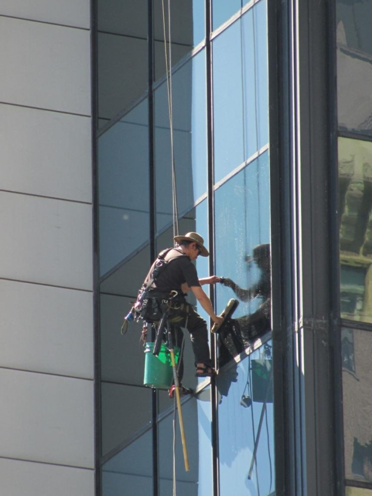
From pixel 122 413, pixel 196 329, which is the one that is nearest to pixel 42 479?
pixel 122 413

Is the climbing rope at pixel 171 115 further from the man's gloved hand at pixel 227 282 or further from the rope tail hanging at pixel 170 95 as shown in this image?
the man's gloved hand at pixel 227 282

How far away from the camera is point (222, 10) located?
61.4ft

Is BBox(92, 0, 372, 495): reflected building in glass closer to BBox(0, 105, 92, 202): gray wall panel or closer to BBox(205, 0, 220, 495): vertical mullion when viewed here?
BBox(205, 0, 220, 495): vertical mullion

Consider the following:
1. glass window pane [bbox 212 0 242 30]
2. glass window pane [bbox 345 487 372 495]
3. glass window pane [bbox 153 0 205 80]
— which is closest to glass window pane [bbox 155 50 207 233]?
glass window pane [bbox 153 0 205 80]

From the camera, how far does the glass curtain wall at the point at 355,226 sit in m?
16.1

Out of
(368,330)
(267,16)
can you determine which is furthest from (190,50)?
(368,330)

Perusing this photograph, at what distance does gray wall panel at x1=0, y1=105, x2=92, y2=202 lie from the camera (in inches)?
866

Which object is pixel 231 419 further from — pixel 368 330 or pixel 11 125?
pixel 11 125

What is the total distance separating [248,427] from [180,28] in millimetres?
6347

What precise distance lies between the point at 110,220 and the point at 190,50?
3102 millimetres

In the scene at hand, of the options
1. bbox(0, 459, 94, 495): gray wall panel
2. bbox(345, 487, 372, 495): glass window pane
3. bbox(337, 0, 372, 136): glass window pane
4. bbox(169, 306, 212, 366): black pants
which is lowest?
bbox(345, 487, 372, 495): glass window pane

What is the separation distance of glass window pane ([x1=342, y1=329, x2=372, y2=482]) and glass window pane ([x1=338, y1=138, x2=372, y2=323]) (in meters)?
0.31

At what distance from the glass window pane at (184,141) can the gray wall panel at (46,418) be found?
9.28ft

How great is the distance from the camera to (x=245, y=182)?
17.6 m
